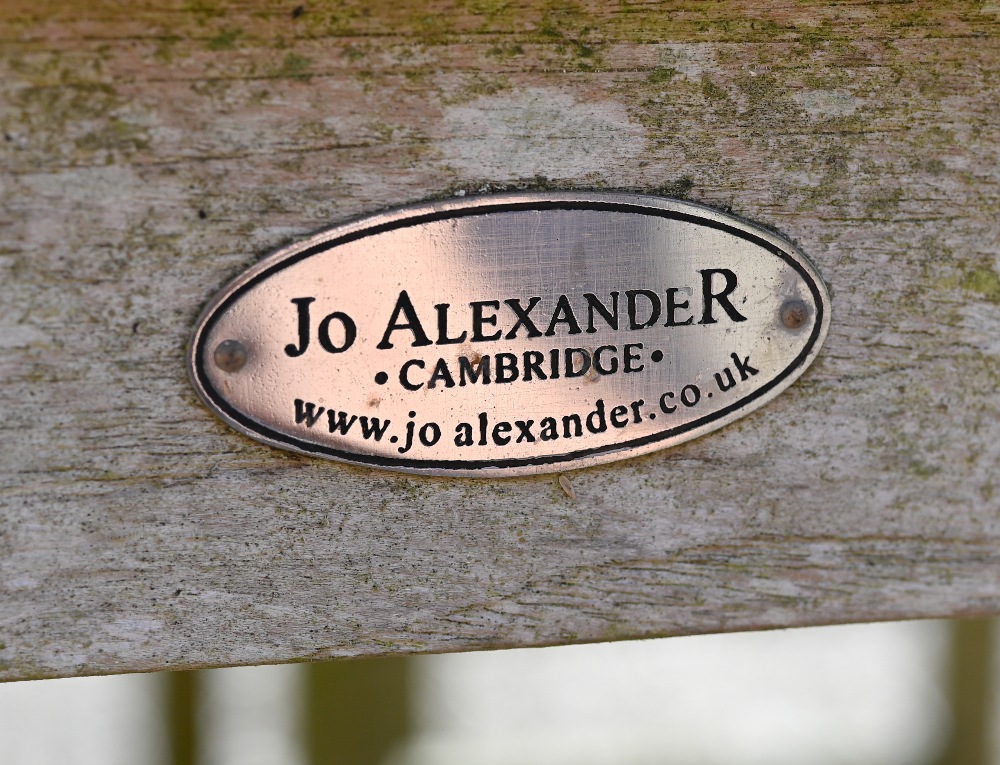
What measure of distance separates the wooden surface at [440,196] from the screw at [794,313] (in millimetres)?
46

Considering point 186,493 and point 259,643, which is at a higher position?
point 186,493

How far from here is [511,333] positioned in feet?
3.47

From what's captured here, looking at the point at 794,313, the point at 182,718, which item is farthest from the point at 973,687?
the point at 794,313

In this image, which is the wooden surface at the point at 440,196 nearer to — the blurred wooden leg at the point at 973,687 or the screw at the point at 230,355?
the screw at the point at 230,355

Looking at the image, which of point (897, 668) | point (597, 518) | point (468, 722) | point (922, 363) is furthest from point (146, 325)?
point (897, 668)

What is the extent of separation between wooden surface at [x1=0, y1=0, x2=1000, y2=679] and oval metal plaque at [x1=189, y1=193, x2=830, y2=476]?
3cm

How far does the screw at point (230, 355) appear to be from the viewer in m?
1.00

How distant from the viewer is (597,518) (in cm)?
112

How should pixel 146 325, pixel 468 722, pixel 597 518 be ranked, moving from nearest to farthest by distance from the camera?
pixel 146 325
pixel 597 518
pixel 468 722

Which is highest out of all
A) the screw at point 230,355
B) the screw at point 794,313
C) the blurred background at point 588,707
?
the screw at point 794,313

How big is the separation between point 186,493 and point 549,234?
48cm

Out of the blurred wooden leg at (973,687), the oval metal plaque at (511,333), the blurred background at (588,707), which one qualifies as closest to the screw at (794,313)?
the oval metal plaque at (511,333)

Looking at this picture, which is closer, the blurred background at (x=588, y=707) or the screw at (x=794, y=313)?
the screw at (x=794, y=313)

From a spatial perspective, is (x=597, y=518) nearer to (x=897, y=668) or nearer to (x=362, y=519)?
(x=362, y=519)
